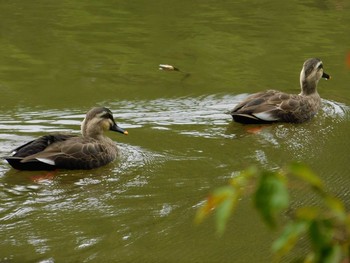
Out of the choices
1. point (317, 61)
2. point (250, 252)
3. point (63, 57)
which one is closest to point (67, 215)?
point (250, 252)

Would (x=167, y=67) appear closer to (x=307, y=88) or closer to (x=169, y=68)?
(x=169, y=68)

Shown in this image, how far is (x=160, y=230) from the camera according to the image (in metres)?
6.44

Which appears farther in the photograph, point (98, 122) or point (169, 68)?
point (169, 68)

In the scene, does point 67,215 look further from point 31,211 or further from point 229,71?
point 229,71

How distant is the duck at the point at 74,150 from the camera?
780cm

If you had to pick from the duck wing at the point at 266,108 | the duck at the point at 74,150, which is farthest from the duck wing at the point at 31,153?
the duck wing at the point at 266,108

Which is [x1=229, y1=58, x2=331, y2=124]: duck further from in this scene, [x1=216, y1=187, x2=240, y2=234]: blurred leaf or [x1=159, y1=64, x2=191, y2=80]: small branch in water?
[x1=216, y1=187, x2=240, y2=234]: blurred leaf

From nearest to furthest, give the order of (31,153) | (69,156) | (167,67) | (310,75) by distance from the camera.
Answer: (31,153), (69,156), (310,75), (167,67)

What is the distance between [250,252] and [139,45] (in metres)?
7.53

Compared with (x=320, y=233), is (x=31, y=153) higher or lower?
lower

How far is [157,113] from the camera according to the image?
9984mm

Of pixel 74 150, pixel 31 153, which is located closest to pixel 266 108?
pixel 74 150

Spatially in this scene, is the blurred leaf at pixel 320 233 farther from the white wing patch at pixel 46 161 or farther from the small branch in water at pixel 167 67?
the small branch in water at pixel 167 67

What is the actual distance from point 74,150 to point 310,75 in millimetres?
3926
